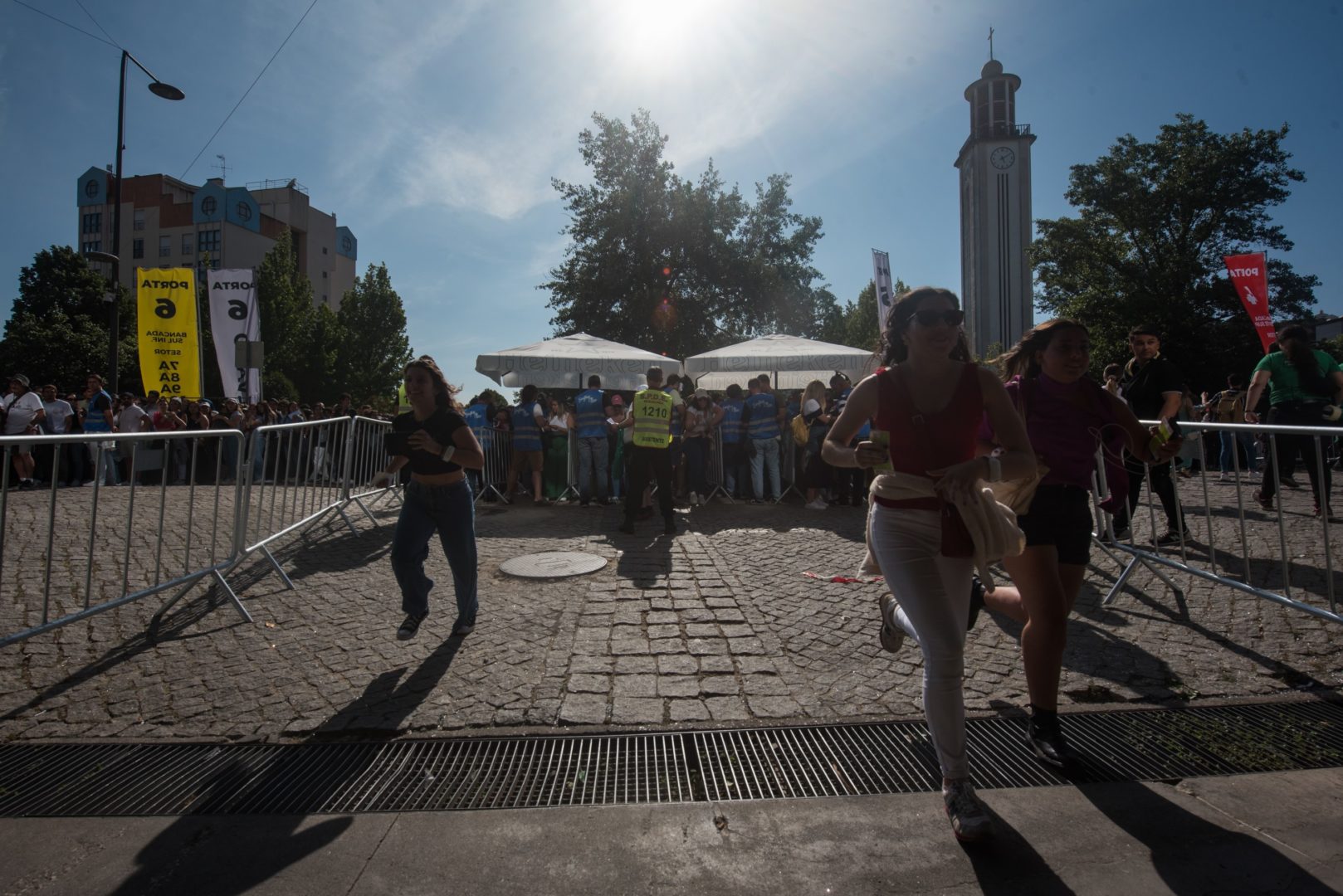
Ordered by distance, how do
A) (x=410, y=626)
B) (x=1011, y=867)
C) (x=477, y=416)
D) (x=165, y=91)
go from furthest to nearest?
(x=165, y=91) < (x=477, y=416) < (x=410, y=626) < (x=1011, y=867)

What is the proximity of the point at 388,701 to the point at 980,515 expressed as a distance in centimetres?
279

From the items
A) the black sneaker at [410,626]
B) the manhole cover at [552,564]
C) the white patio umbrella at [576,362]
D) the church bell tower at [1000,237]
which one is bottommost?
the black sneaker at [410,626]

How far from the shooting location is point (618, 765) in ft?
9.21

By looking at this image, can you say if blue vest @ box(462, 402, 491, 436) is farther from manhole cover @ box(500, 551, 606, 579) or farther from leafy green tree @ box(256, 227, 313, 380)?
leafy green tree @ box(256, 227, 313, 380)

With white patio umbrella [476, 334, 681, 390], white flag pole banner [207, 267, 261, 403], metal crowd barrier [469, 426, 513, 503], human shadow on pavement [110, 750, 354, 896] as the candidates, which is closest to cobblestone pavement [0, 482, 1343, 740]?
human shadow on pavement [110, 750, 354, 896]

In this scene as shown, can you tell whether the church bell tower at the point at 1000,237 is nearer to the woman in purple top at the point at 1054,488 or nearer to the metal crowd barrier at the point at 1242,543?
the metal crowd barrier at the point at 1242,543

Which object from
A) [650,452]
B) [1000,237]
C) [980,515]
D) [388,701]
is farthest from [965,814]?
[1000,237]

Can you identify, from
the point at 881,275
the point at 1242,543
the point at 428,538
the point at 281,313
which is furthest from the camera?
the point at 281,313

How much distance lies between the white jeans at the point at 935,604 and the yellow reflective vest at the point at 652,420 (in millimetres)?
5675

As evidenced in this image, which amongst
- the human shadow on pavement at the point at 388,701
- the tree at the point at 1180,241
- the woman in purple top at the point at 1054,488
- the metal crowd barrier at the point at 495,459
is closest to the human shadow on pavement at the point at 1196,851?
the woman in purple top at the point at 1054,488

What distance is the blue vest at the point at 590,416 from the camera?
10367 mm

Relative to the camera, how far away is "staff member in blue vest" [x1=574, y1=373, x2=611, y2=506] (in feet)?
34.1

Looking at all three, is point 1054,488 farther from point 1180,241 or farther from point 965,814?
point 1180,241

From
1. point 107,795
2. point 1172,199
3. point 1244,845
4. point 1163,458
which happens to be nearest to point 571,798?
point 107,795
